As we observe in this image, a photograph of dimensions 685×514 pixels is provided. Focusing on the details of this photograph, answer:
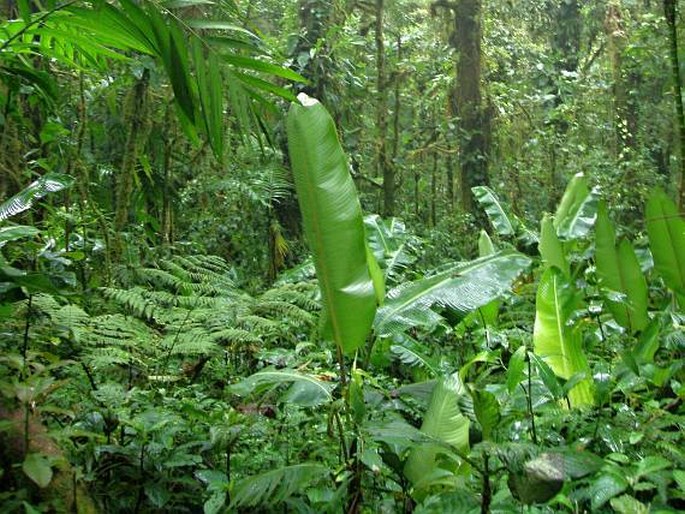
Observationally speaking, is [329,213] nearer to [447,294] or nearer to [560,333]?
[447,294]

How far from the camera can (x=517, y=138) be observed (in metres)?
12.6

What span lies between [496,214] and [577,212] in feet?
2.45

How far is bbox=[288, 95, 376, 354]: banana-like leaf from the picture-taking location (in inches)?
117

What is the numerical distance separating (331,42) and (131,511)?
705 centimetres

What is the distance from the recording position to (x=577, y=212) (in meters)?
5.25

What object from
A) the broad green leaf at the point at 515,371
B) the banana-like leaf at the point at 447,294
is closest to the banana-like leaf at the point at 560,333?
the banana-like leaf at the point at 447,294

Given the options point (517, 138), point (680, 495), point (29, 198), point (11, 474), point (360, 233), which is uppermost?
point (29, 198)

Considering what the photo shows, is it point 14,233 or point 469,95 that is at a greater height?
point 14,233

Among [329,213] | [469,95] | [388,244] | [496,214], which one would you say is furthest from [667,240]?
[469,95]

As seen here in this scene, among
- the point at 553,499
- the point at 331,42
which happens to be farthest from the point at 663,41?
the point at 553,499

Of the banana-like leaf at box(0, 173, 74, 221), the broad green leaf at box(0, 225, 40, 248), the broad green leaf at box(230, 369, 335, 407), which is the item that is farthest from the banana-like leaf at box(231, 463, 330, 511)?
the banana-like leaf at box(0, 173, 74, 221)

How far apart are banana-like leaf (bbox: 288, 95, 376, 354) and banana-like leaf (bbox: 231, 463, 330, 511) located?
70 cm

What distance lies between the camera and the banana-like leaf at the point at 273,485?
2443 millimetres

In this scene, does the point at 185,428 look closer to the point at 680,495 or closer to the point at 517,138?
the point at 680,495
